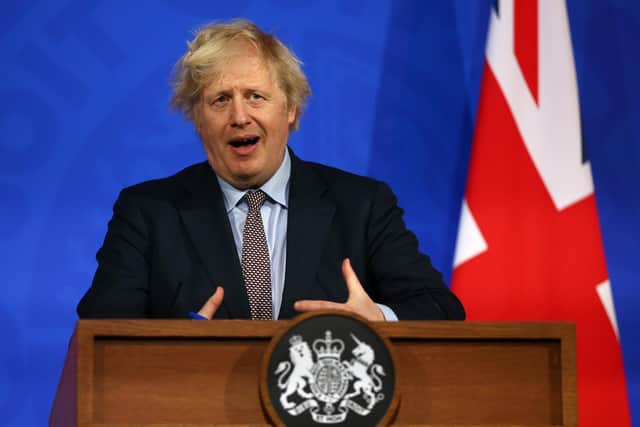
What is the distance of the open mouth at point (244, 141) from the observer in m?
2.20

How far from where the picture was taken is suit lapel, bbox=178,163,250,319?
78.4 inches

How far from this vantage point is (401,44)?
9.95 feet

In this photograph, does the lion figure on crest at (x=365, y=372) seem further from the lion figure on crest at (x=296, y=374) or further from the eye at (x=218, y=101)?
the eye at (x=218, y=101)

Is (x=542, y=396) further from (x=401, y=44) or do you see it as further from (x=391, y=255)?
(x=401, y=44)

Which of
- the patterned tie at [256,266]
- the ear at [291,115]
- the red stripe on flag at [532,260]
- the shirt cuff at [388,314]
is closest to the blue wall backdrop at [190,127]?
the red stripe on flag at [532,260]

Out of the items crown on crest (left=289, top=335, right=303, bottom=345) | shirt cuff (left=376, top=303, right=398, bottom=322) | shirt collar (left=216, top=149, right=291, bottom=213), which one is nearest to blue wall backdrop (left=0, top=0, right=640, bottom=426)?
shirt collar (left=216, top=149, right=291, bottom=213)

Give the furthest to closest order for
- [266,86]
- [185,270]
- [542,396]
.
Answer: [266,86], [185,270], [542,396]

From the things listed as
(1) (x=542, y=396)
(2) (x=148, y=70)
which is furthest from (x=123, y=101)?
(1) (x=542, y=396)

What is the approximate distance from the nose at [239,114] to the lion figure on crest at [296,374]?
862mm

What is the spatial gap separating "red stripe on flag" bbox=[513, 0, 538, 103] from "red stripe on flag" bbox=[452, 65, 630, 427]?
0.30 ft

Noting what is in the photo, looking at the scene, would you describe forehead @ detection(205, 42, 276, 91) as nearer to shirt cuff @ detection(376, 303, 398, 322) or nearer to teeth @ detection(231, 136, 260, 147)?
teeth @ detection(231, 136, 260, 147)

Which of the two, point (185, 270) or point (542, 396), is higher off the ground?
point (185, 270)

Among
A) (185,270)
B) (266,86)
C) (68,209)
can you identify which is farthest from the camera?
(68,209)

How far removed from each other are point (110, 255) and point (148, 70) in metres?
0.99
